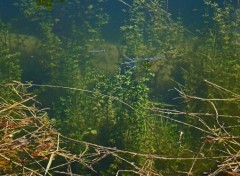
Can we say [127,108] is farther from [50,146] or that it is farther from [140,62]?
[50,146]

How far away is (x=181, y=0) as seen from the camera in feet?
62.0

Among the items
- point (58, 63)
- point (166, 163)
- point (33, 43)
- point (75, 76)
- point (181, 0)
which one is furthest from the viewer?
point (181, 0)

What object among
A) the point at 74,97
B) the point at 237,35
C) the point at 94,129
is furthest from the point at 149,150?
the point at 237,35

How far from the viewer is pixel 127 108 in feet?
21.7

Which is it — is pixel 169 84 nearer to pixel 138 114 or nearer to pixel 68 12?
pixel 138 114

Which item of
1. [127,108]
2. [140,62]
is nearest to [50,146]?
[127,108]

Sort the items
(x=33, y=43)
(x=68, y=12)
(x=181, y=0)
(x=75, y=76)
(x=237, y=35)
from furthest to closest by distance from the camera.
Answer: (x=181, y=0), (x=68, y=12), (x=33, y=43), (x=75, y=76), (x=237, y=35)

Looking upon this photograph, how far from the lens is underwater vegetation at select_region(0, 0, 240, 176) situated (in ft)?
6.97

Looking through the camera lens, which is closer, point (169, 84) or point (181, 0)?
point (169, 84)

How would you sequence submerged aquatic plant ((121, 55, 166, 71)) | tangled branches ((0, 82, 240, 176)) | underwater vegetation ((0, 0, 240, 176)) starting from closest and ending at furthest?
tangled branches ((0, 82, 240, 176)) < underwater vegetation ((0, 0, 240, 176)) < submerged aquatic plant ((121, 55, 166, 71))

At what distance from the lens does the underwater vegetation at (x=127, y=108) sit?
6.97ft

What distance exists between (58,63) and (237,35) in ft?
14.7

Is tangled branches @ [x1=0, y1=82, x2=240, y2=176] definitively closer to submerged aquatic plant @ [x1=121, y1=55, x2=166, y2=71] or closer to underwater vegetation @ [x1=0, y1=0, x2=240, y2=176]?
underwater vegetation @ [x1=0, y1=0, x2=240, y2=176]

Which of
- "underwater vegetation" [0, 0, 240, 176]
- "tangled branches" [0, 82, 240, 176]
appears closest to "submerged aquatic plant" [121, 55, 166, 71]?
"underwater vegetation" [0, 0, 240, 176]
